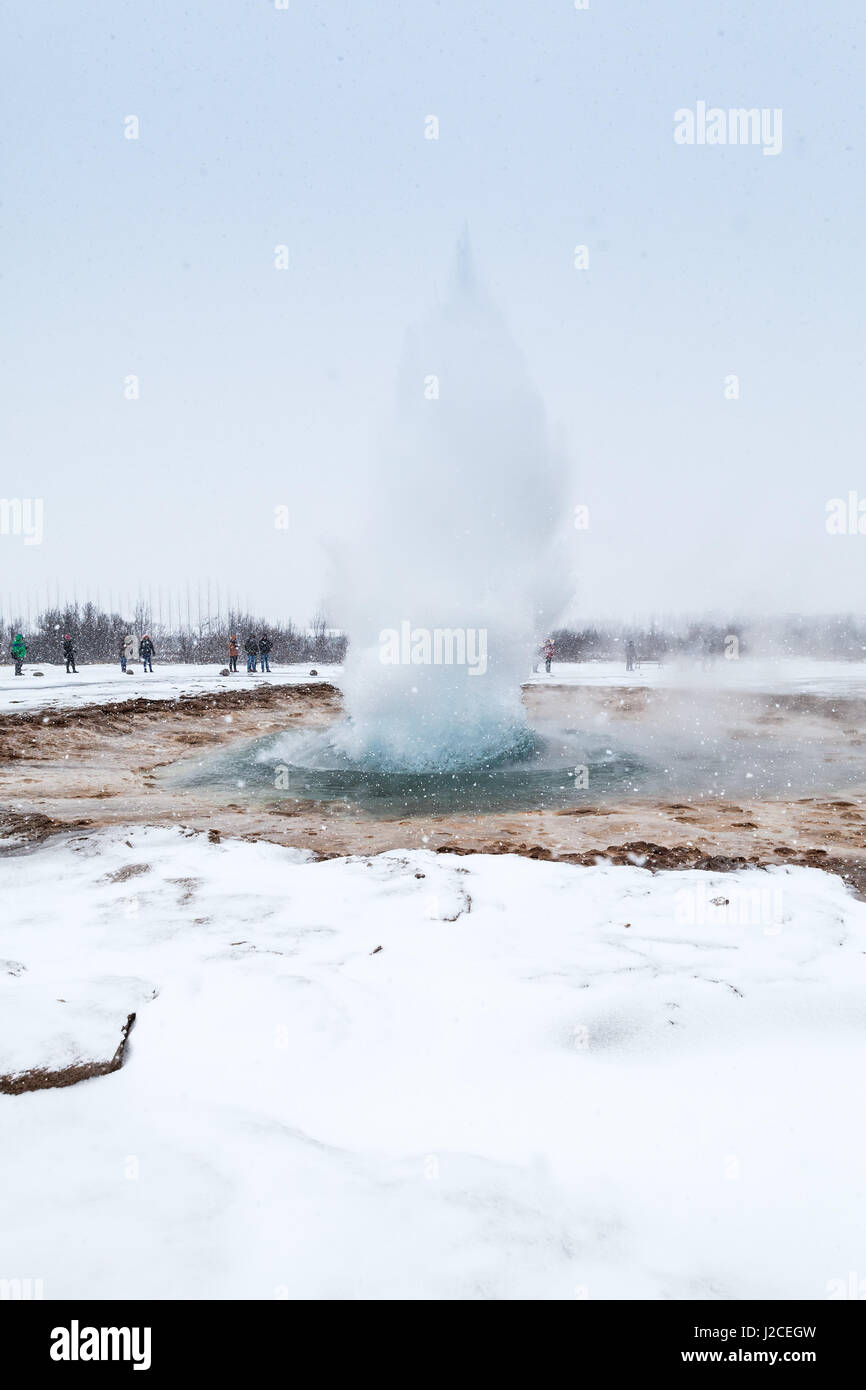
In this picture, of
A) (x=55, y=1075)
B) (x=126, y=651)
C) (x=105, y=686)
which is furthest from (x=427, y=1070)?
(x=126, y=651)

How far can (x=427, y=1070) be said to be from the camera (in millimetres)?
3055

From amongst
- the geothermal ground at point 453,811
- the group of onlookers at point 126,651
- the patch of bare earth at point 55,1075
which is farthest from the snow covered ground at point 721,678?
the patch of bare earth at point 55,1075

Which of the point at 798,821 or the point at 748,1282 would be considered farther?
the point at 798,821

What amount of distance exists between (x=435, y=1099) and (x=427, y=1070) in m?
0.21

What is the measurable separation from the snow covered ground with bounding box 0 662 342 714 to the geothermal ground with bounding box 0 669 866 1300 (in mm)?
14335

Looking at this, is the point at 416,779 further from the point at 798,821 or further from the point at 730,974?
the point at 730,974

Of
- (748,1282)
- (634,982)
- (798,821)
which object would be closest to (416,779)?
(798,821)

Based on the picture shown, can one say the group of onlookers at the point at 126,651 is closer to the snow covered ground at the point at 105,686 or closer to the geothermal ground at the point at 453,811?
the snow covered ground at the point at 105,686

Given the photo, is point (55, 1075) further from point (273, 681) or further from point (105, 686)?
point (273, 681)

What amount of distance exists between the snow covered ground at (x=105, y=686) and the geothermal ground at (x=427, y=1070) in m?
14.3

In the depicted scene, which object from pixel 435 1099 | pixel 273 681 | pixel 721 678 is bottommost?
pixel 435 1099

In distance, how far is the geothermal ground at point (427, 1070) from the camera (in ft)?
6.81
